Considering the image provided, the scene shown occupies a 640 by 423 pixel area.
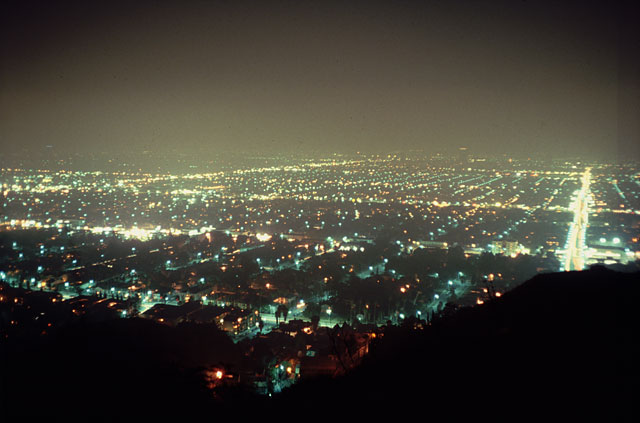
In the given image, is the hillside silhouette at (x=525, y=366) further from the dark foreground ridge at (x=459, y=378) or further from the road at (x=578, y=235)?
the road at (x=578, y=235)

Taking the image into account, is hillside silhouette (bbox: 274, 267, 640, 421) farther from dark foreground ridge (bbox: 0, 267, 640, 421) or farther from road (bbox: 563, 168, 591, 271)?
road (bbox: 563, 168, 591, 271)

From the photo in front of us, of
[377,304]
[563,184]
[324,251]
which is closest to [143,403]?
[377,304]

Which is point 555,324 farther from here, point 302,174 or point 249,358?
point 302,174

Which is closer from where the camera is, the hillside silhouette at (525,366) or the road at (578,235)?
the hillside silhouette at (525,366)

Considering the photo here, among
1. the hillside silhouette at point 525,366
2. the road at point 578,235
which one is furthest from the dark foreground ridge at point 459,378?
the road at point 578,235

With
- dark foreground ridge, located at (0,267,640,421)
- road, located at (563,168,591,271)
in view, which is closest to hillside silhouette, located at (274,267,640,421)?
dark foreground ridge, located at (0,267,640,421)

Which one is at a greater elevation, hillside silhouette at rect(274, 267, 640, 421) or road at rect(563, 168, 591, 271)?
hillside silhouette at rect(274, 267, 640, 421)

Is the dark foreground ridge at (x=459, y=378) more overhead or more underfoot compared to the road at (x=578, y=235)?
more overhead
